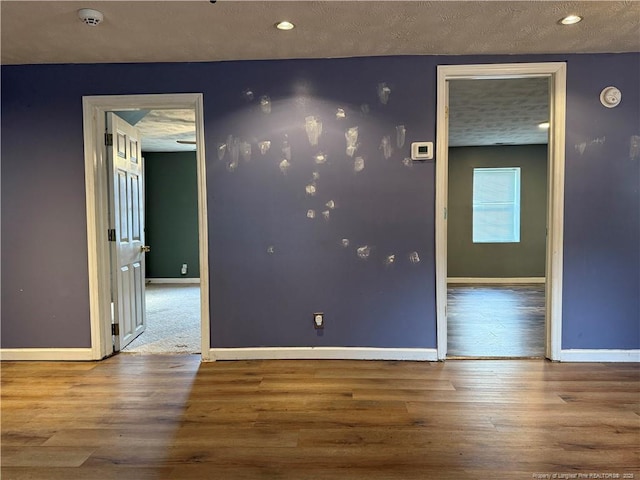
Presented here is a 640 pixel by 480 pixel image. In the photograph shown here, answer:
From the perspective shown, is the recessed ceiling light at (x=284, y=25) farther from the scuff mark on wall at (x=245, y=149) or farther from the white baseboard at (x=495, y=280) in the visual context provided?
the white baseboard at (x=495, y=280)

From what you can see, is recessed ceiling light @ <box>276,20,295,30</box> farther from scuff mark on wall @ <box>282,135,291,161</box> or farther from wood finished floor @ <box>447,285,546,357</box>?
wood finished floor @ <box>447,285,546,357</box>

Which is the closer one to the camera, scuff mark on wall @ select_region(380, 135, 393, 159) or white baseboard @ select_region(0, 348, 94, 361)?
scuff mark on wall @ select_region(380, 135, 393, 159)

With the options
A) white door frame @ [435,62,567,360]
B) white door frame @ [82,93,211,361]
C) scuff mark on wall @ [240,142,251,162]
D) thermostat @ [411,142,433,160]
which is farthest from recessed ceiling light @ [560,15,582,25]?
white door frame @ [82,93,211,361]

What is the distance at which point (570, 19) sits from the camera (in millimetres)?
2201

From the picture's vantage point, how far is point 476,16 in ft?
7.12

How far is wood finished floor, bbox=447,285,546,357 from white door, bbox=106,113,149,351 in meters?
2.74

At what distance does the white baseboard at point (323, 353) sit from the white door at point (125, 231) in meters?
0.95

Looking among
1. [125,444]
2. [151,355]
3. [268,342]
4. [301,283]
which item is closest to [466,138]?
[301,283]

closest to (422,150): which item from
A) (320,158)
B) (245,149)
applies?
(320,158)

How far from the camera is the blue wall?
8.98ft

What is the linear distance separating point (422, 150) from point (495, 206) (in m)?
4.53

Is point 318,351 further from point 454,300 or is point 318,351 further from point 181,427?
point 454,300

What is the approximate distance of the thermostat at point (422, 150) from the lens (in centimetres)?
273

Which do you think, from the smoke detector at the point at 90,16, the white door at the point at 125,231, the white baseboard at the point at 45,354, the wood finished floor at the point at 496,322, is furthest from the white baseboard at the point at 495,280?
the smoke detector at the point at 90,16
